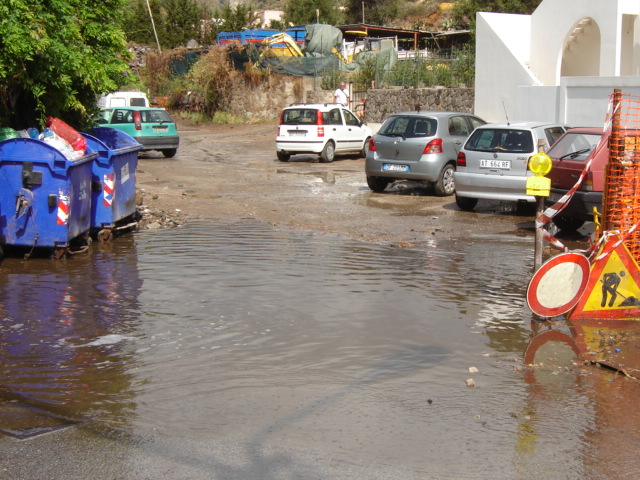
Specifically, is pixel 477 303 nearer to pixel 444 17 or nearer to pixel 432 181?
pixel 432 181

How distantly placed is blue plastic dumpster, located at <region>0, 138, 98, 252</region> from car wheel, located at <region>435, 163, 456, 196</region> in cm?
855

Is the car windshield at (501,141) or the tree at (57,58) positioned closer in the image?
the tree at (57,58)

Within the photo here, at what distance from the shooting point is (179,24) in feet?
185

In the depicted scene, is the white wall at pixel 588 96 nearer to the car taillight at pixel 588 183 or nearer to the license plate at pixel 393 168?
the license plate at pixel 393 168

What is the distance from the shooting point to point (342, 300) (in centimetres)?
821

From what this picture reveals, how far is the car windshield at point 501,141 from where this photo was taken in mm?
13930

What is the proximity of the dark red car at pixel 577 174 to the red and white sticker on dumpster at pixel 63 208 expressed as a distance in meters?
7.01

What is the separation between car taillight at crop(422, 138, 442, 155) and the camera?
16344 millimetres

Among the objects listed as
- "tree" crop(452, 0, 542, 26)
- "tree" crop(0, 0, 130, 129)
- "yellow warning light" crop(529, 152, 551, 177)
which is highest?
"tree" crop(452, 0, 542, 26)

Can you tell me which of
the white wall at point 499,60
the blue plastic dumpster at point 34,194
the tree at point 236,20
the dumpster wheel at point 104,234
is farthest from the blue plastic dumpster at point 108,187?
the tree at point 236,20

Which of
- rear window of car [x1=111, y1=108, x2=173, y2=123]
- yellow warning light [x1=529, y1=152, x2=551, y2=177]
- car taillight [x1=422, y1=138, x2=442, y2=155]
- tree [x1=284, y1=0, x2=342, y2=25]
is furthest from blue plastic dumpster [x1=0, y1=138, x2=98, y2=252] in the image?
tree [x1=284, y1=0, x2=342, y2=25]

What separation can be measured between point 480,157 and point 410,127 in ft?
9.42

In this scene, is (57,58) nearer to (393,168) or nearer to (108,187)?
(108,187)

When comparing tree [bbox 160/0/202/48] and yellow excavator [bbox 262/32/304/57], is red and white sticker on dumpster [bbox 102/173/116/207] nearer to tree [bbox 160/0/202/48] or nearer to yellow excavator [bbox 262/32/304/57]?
yellow excavator [bbox 262/32/304/57]
